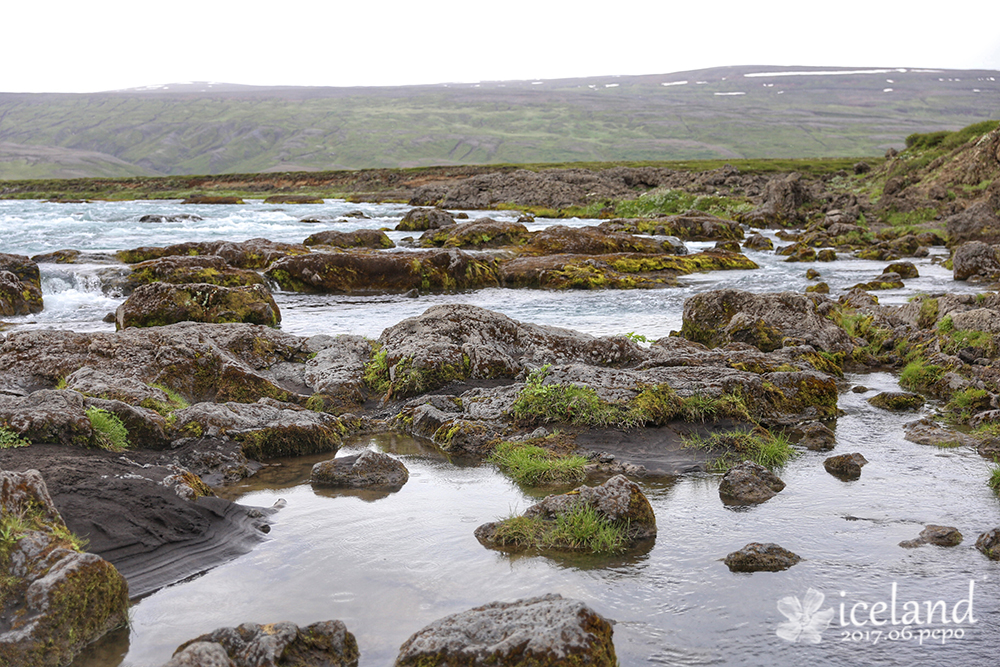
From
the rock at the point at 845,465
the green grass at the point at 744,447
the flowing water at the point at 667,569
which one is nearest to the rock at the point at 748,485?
the flowing water at the point at 667,569

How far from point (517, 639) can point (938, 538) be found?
159 inches

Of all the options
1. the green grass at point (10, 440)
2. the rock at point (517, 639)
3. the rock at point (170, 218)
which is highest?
the green grass at point (10, 440)

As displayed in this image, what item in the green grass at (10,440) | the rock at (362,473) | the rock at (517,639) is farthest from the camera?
the rock at (362,473)

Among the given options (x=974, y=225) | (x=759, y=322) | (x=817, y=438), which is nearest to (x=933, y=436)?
(x=817, y=438)

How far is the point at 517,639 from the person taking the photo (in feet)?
14.5

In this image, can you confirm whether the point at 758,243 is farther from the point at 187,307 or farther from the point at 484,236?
the point at 187,307

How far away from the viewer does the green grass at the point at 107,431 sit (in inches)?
308

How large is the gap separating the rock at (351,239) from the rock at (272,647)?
2654cm

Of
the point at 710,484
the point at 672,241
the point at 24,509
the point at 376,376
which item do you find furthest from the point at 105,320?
the point at 672,241

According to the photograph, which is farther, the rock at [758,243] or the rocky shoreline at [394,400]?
the rock at [758,243]

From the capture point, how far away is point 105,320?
1803 cm

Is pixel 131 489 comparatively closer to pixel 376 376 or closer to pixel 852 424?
pixel 376 376

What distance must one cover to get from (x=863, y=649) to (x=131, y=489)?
584cm

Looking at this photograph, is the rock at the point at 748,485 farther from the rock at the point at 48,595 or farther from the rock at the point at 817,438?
the rock at the point at 48,595
